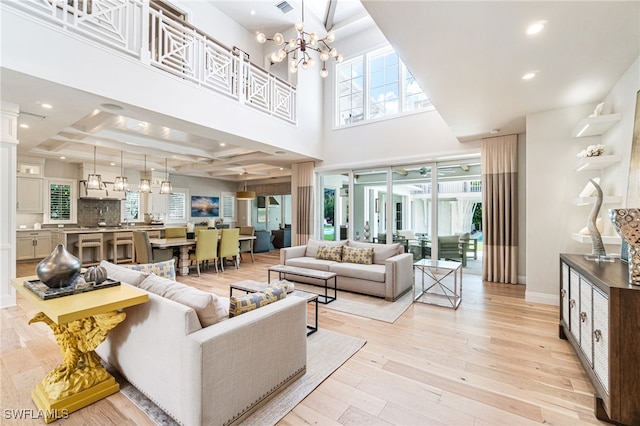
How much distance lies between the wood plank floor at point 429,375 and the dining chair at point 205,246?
2587mm

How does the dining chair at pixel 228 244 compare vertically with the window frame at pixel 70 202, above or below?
below

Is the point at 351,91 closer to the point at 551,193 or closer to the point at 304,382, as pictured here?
the point at 551,193

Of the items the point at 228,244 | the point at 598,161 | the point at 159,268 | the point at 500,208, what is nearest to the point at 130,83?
the point at 159,268

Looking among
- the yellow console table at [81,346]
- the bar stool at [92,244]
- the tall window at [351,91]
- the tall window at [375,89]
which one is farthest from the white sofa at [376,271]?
the bar stool at [92,244]

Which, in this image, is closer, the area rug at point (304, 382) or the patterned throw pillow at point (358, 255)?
the area rug at point (304, 382)

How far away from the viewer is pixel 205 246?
584 cm

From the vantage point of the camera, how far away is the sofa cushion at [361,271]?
13.6 feet

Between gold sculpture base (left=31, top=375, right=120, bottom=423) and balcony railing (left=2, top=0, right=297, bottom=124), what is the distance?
3.47m

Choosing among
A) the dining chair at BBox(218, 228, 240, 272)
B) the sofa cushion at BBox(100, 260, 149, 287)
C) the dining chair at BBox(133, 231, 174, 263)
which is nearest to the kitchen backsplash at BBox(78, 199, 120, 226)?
the dining chair at BBox(133, 231, 174, 263)

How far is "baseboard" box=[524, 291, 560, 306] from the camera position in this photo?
12.7 feet

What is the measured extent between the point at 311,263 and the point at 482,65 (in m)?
3.60

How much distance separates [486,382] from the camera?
211cm

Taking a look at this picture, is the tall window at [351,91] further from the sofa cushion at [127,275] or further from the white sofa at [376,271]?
the sofa cushion at [127,275]

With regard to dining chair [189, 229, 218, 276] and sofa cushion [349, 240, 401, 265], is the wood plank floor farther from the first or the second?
dining chair [189, 229, 218, 276]
